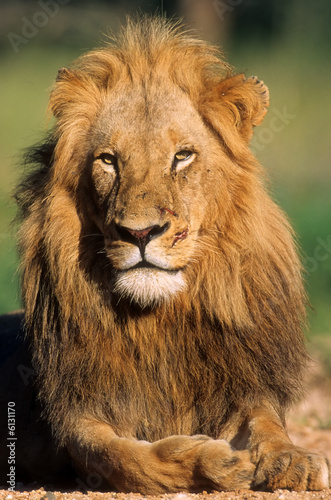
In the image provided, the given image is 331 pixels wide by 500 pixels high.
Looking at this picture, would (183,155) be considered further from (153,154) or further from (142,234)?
(142,234)

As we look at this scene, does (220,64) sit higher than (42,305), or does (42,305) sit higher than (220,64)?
(220,64)

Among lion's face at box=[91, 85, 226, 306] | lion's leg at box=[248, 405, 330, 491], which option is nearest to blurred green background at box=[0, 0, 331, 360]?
lion's face at box=[91, 85, 226, 306]

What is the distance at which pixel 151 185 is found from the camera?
3.52 metres

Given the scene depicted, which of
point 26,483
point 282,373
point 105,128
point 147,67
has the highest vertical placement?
point 147,67

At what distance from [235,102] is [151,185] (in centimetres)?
72

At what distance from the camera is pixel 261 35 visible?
1347 cm

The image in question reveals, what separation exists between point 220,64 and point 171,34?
29 centimetres

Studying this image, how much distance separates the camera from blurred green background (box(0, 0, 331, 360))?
12055 millimetres

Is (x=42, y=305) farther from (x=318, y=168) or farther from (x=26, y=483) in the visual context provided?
(x=318, y=168)

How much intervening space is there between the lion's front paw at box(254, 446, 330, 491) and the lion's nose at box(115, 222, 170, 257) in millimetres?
964

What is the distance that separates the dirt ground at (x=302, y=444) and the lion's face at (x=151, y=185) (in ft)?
2.66

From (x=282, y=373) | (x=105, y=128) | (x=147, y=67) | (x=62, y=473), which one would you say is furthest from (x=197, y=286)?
(x=62, y=473)

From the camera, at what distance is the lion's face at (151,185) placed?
3.38m

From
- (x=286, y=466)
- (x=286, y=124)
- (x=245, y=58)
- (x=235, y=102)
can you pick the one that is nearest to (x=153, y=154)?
(x=235, y=102)
